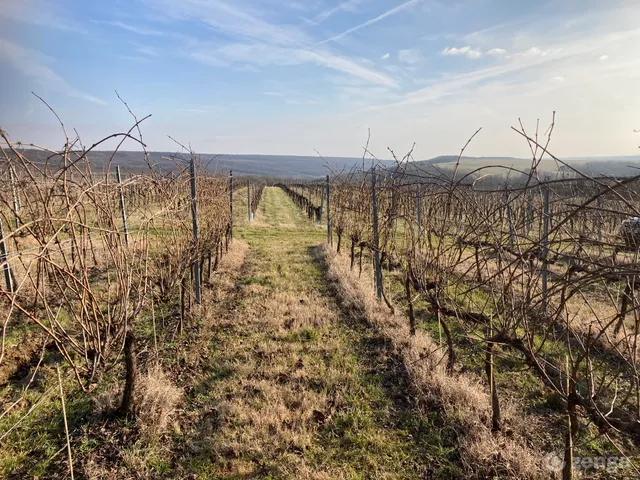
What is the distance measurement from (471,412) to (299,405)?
4.68 ft

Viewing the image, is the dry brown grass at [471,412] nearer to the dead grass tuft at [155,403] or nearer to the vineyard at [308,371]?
the vineyard at [308,371]

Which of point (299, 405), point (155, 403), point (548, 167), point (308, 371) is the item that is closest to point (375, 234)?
point (308, 371)

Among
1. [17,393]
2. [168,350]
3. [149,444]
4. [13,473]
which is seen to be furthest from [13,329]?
[149,444]

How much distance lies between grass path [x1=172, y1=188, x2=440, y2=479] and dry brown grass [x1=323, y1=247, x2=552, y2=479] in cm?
22

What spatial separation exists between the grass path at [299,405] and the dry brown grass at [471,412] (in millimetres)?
222

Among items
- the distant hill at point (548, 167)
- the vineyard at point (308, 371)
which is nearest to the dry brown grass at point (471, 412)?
the vineyard at point (308, 371)

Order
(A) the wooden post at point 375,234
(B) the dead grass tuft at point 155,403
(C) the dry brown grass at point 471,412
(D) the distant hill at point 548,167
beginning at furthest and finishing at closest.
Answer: (A) the wooden post at point 375,234
(B) the dead grass tuft at point 155,403
(C) the dry brown grass at point 471,412
(D) the distant hill at point 548,167

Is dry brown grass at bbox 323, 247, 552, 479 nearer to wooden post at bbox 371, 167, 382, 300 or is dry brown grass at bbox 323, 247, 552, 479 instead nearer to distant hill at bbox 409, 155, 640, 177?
wooden post at bbox 371, 167, 382, 300

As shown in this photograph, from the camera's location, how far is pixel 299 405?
331cm

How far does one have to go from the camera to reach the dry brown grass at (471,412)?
260 centimetres

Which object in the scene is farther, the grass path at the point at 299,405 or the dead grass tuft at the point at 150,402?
the dead grass tuft at the point at 150,402

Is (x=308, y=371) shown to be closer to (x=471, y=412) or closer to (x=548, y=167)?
(x=471, y=412)

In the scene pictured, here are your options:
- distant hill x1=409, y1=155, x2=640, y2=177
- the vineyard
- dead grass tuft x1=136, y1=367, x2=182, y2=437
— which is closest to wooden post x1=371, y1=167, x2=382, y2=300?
the vineyard

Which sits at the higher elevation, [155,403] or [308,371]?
[155,403]
